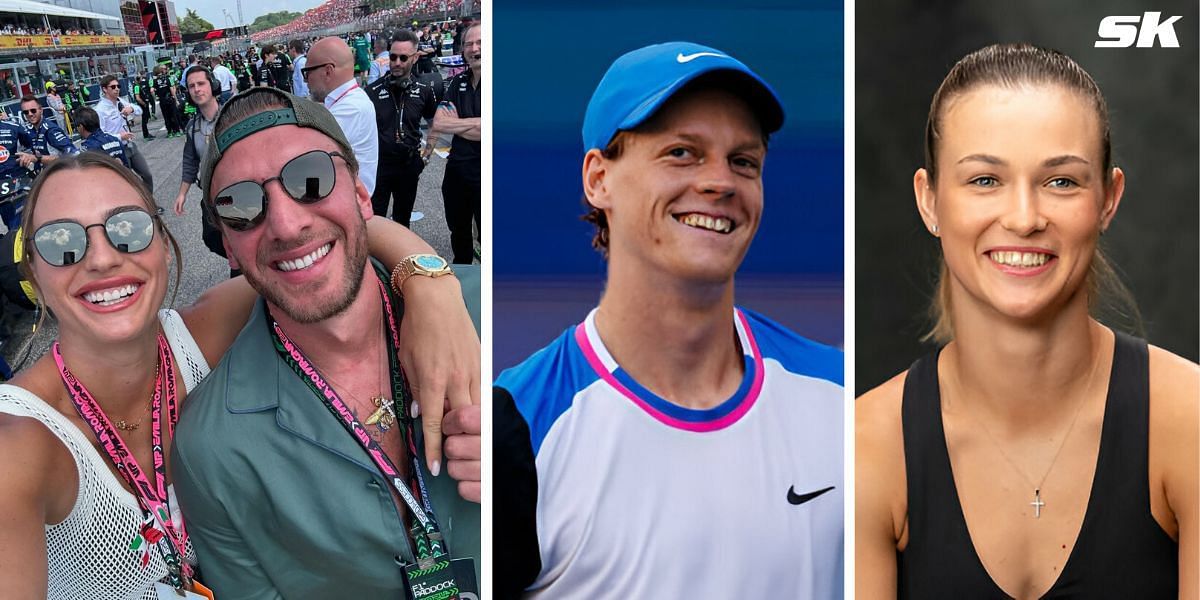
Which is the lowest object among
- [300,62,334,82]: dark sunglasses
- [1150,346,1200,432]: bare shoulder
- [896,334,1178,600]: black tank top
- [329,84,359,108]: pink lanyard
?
[896,334,1178,600]: black tank top

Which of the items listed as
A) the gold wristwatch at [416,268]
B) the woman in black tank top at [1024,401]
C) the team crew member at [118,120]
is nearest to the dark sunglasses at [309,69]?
the team crew member at [118,120]

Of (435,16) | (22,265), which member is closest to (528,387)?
(435,16)

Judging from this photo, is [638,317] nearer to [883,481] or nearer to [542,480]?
[542,480]

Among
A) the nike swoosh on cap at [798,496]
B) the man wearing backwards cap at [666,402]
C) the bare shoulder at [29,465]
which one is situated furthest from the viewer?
the nike swoosh on cap at [798,496]

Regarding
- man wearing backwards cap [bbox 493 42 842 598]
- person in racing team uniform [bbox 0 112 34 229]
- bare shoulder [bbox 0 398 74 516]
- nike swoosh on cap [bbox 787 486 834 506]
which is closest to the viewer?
bare shoulder [bbox 0 398 74 516]

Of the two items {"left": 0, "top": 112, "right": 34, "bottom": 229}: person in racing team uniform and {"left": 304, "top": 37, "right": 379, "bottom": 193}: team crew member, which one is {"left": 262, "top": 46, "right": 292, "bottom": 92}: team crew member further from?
{"left": 0, "top": 112, "right": 34, "bottom": 229}: person in racing team uniform

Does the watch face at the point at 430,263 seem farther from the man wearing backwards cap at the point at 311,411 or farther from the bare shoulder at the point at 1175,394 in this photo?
the bare shoulder at the point at 1175,394

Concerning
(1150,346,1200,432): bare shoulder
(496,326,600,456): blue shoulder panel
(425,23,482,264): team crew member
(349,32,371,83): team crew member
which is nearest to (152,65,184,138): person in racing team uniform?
(349,32,371,83): team crew member
